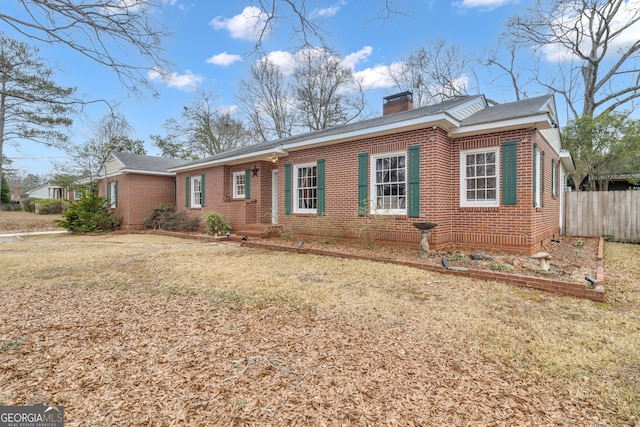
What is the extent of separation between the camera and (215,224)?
11.5 metres

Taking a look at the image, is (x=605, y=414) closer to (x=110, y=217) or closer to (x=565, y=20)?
(x=110, y=217)

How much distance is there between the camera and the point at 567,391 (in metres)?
2.12

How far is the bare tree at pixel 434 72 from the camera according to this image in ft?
65.6

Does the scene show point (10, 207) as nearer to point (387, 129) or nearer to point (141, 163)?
point (141, 163)

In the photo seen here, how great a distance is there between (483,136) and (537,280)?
13.2 feet

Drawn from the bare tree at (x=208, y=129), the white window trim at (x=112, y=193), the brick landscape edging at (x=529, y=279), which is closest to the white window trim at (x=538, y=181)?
the brick landscape edging at (x=529, y=279)

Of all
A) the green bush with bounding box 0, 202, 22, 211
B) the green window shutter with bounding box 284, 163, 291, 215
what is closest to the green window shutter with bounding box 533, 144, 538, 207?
the green window shutter with bounding box 284, 163, 291, 215

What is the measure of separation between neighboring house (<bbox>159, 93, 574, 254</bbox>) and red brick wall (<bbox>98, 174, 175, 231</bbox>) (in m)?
8.83

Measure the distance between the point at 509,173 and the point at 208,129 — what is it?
2602cm

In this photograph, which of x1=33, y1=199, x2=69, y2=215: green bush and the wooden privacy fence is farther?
x1=33, y1=199, x2=69, y2=215: green bush

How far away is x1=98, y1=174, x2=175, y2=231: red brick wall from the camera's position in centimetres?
1516

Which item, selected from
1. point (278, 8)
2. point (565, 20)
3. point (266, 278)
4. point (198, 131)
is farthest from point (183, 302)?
point (198, 131)

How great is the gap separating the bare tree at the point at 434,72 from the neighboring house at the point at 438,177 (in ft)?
37.7

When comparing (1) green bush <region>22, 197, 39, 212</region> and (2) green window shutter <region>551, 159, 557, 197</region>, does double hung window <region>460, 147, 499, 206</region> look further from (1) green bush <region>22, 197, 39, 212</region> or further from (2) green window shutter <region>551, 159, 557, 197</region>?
(1) green bush <region>22, 197, 39, 212</region>
